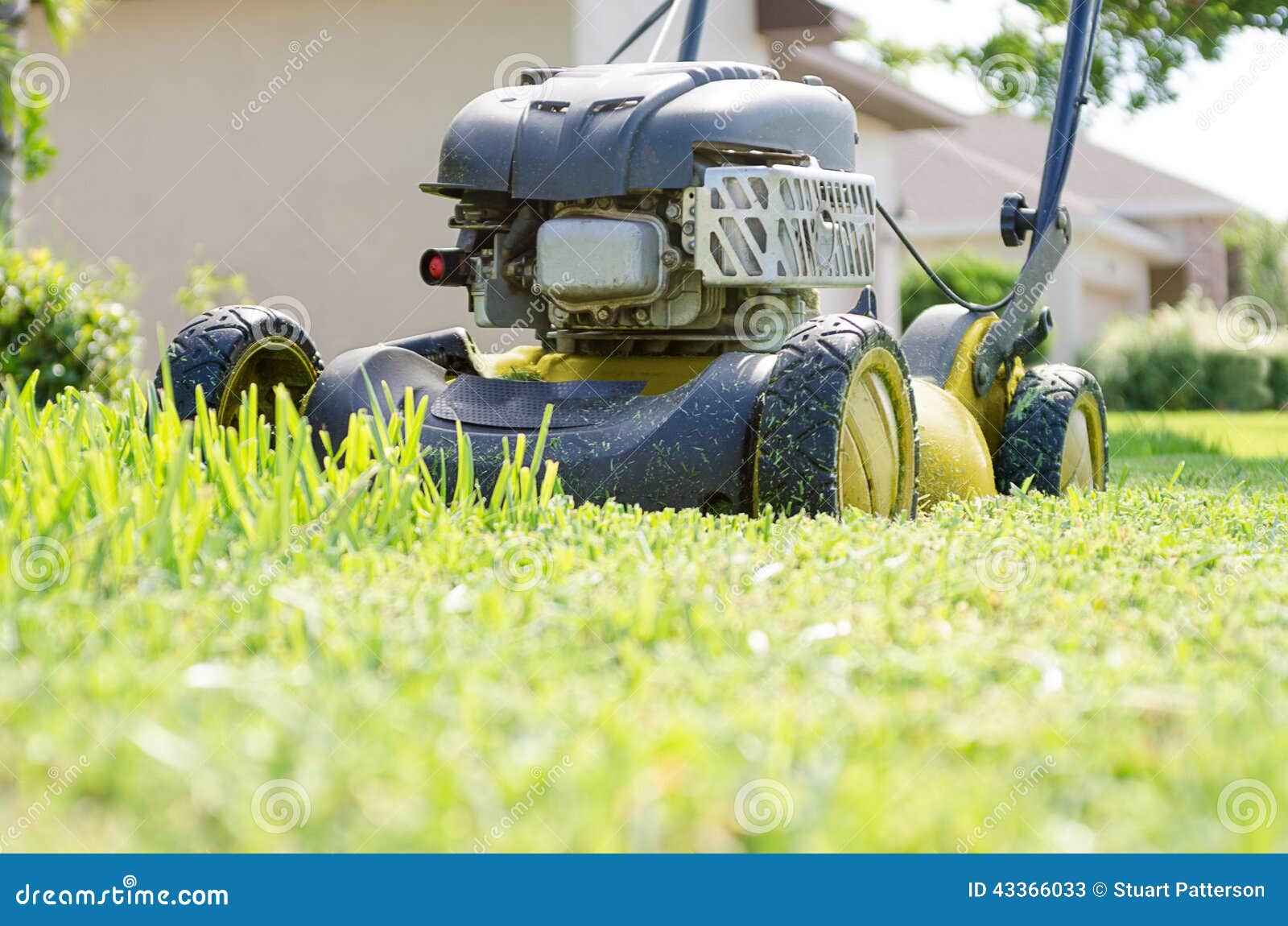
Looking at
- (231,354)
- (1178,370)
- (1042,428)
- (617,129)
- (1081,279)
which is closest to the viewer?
(617,129)

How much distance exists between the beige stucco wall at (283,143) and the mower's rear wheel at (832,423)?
5.94 m

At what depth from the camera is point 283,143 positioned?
10195mm

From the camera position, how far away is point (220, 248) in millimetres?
10391

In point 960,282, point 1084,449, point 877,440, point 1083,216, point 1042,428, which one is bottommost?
point 960,282

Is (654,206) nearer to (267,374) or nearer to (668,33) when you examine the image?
(267,374)

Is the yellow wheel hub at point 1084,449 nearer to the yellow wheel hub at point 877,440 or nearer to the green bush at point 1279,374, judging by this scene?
the yellow wheel hub at point 877,440

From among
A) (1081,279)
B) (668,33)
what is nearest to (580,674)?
(668,33)

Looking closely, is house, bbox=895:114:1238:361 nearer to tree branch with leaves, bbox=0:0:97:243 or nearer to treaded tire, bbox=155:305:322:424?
tree branch with leaves, bbox=0:0:97:243

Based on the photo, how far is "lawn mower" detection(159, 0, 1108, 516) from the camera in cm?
386

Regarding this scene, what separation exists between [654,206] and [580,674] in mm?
2410

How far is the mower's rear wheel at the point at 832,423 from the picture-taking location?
145 inches

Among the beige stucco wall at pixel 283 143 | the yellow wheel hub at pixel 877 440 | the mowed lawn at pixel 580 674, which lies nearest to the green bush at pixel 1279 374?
the beige stucco wall at pixel 283 143

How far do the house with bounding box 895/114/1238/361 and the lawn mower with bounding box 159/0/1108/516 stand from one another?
50.7 ft

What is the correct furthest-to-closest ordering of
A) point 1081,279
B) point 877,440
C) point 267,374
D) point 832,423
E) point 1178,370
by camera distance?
point 1081,279 < point 1178,370 < point 267,374 < point 877,440 < point 832,423
